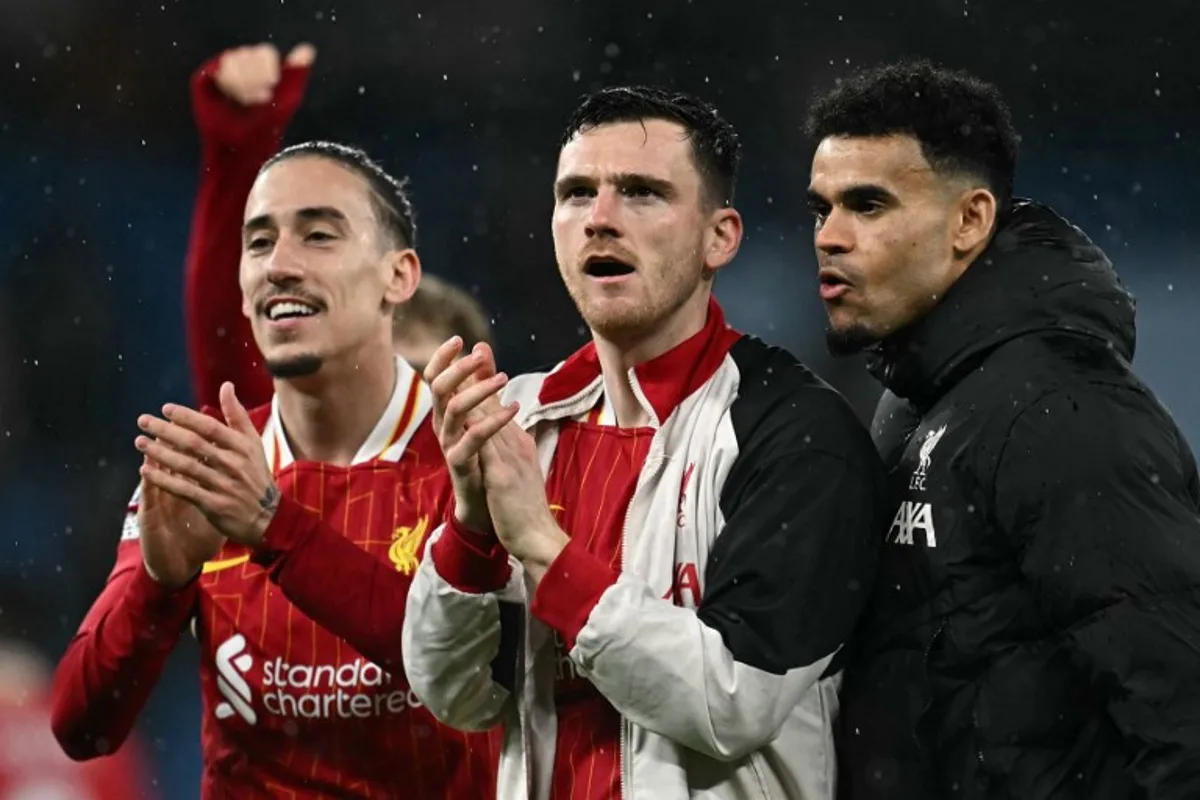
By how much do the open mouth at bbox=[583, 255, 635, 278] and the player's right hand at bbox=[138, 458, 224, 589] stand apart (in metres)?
0.78

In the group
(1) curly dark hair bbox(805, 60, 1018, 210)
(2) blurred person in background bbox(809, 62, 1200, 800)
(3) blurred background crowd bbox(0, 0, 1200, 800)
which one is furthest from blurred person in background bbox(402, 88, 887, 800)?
(3) blurred background crowd bbox(0, 0, 1200, 800)

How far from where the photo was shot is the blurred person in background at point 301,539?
270 centimetres

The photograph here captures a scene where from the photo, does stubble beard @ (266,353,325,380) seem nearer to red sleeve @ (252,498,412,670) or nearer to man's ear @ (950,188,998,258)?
red sleeve @ (252,498,412,670)

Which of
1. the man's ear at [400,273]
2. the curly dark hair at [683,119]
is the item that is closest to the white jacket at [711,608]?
the curly dark hair at [683,119]

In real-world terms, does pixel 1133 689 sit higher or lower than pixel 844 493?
lower

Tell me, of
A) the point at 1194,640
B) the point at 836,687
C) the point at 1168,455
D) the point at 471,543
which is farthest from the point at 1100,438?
the point at 471,543

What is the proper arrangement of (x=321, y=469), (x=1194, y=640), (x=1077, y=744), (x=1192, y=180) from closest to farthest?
(x=1194, y=640)
(x=1077, y=744)
(x=321, y=469)
(x=1192, y=180)

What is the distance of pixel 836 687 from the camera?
2.51 metres

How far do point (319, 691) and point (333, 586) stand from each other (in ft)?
1.11

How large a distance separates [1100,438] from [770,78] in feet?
14.5

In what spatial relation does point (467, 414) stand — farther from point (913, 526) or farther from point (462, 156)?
point (462, 156)

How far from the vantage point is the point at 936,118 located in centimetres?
256

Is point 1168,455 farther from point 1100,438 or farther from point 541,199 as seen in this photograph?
point 541,199

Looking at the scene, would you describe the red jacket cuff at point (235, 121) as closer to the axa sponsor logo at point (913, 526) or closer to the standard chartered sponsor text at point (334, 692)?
the standard chartered sponsor text at point (334, 692)
